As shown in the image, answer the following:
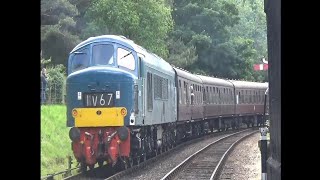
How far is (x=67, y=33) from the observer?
113ft

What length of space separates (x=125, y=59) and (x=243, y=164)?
557 centimetres

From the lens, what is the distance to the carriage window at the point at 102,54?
56.3ft

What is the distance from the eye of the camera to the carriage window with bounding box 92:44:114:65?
17.2 meters

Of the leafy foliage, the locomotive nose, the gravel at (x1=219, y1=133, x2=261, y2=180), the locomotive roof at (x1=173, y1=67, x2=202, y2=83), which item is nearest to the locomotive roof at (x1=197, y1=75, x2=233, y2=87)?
the locomotive roof at (x1=173, y1=67, x2=202, y2=83)

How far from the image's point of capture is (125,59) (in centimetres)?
1731

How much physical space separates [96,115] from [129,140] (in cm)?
102

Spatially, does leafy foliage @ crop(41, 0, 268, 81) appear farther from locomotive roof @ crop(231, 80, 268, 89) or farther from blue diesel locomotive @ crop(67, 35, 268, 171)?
blue diesel locomotive @ crop(67, 35, 268, 171)

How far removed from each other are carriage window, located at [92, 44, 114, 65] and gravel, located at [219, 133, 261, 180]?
4.19 metres

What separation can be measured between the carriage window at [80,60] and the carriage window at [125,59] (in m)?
0.86

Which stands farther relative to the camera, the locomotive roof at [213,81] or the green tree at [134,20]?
the locomotive roof at [213,81]

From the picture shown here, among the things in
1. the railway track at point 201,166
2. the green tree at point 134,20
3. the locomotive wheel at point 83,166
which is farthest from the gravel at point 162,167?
the green tree at point 134,20

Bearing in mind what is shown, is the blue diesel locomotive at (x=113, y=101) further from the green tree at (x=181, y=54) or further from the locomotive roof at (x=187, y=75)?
the green tree at (x=181, y=54)
